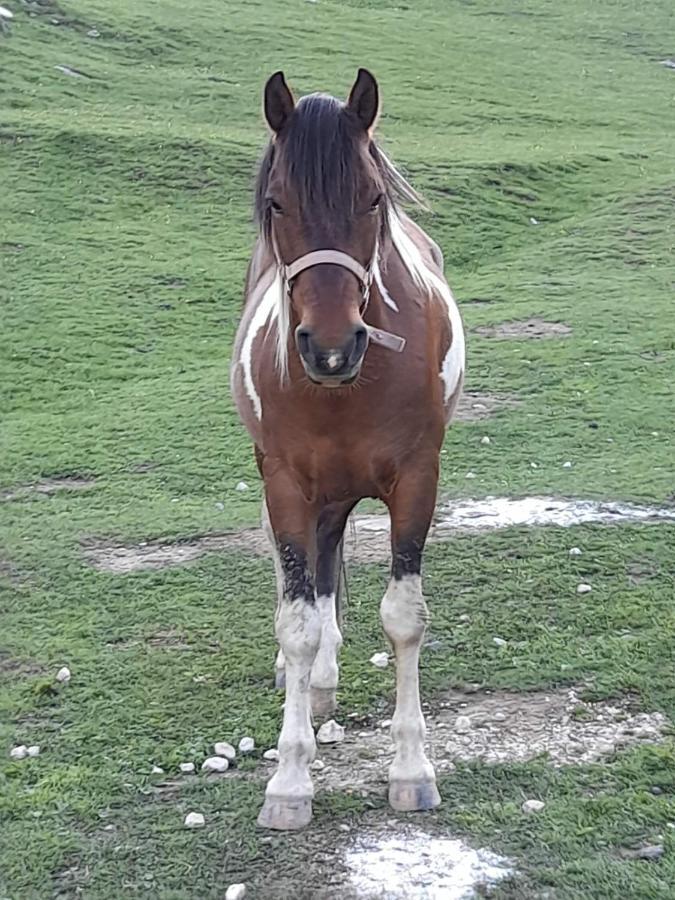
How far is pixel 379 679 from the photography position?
17.2ft

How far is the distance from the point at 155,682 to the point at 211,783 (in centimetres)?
98

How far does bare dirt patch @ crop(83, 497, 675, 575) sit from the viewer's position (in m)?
6.95

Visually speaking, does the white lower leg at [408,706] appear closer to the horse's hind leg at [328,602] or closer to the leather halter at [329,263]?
the horse's hind leg at [328,602]

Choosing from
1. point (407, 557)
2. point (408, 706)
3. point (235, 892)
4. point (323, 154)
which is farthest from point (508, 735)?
point (323, 154)

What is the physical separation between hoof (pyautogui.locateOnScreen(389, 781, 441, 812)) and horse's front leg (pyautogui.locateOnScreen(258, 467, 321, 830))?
290 mm

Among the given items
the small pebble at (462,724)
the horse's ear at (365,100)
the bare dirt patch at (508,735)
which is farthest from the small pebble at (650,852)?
the horse's ear at (365,100)

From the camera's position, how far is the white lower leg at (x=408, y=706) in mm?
4191

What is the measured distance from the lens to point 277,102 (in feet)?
12.5

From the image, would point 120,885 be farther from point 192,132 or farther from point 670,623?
point 192,132

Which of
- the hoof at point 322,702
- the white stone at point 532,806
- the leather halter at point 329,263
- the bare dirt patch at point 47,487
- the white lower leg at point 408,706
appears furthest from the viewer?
the bare dirt patch at point 47,487

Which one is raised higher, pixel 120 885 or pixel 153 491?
pixel 120 885

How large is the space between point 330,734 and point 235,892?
42.8 inches

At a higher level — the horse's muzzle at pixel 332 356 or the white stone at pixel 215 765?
the horse's muzzle at pixel 332 356

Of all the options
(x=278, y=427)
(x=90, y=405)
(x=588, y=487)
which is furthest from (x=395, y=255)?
(x=90, y=405)
